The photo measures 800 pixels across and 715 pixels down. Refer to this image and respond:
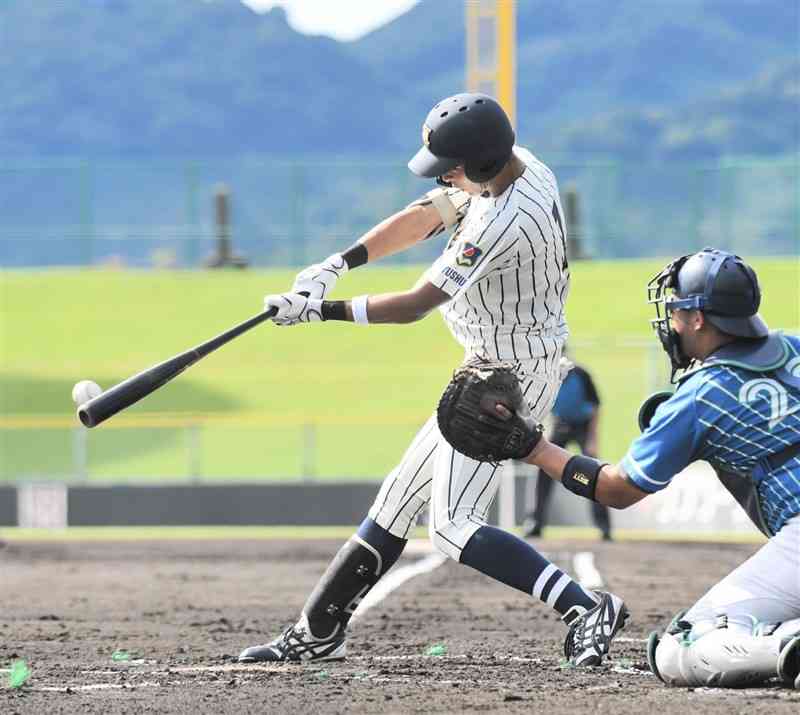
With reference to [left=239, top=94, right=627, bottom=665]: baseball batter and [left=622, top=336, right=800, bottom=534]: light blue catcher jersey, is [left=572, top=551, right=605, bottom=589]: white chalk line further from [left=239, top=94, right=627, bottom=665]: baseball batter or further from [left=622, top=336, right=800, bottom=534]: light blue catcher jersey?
[left=622, top=336, right=800, bottom=534]: light blue catcher jersey

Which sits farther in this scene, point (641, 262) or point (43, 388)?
point (641, 262)

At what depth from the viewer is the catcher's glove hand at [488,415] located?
226 inches

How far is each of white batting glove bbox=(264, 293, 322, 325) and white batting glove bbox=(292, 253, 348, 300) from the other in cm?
9

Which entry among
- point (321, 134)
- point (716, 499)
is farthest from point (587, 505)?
point (321, 134)

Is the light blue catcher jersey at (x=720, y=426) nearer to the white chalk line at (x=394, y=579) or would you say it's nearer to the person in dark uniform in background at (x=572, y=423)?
the white chalk line at (x=394, y=579)

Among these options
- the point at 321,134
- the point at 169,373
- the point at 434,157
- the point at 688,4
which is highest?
the point at 688,4

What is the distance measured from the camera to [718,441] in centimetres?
558

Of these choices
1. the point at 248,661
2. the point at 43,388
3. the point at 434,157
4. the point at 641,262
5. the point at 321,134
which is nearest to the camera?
the point at 434,157

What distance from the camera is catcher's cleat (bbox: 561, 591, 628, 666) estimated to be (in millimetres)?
6441

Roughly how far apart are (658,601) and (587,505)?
6.71 metres

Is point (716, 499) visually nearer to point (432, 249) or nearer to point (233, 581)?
point (233, 581)

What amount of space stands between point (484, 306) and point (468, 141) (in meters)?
0.62

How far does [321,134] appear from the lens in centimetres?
6700

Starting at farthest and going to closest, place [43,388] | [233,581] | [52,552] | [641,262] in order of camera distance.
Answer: [641,262]
[43,388]
[52,552]
[233,581]
